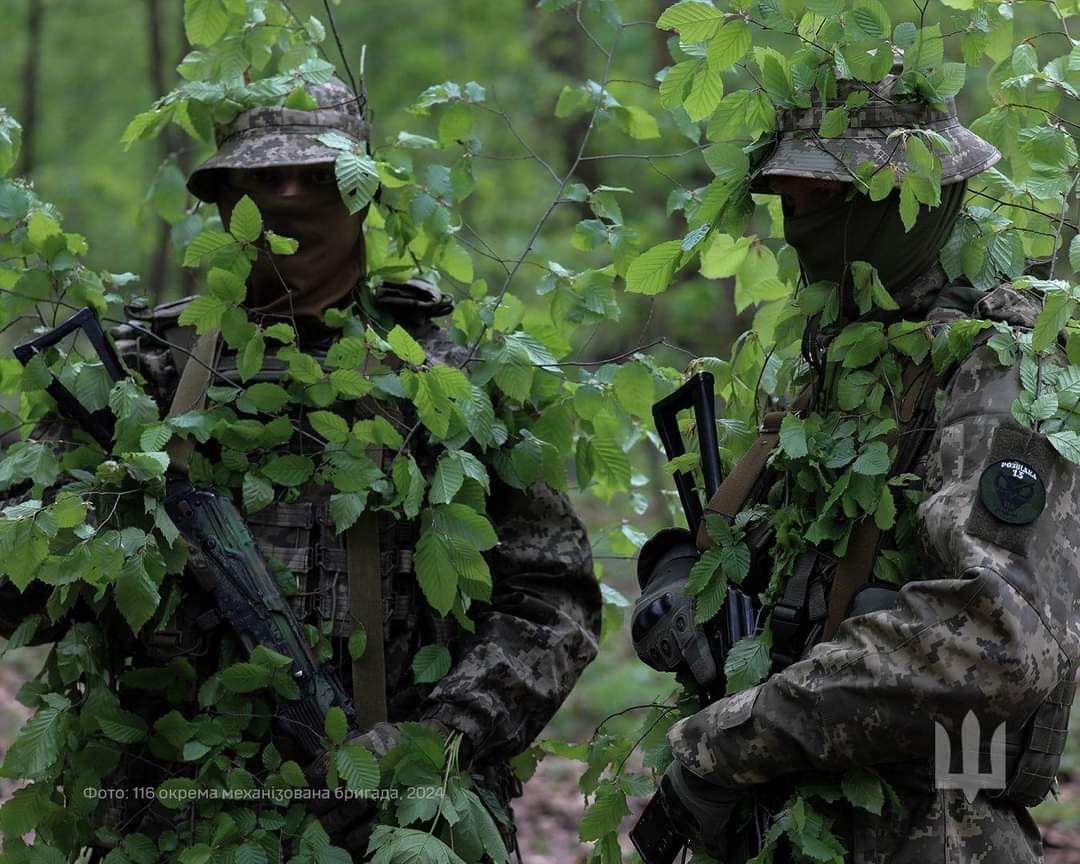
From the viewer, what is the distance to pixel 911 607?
2.38 m

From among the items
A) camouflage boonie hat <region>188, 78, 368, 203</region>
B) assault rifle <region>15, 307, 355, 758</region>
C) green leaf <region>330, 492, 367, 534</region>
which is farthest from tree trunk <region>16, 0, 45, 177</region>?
green leaf <region>330, 492, 367, 534</region>

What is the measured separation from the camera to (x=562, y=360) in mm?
3713

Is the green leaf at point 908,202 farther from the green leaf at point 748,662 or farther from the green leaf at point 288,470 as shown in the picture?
the green leaf at point 288,470

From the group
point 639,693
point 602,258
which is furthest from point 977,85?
point 639,693

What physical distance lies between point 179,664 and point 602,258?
33.4ft

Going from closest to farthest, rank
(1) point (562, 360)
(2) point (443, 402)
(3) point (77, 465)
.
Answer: (2) point (443, 402) < (3) point (77, 465) < (1) point (562, 360)

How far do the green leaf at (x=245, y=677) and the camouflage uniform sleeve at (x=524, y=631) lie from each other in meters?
0.46

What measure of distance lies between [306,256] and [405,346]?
74cm

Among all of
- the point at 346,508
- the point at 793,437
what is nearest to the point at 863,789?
the point at 793,437

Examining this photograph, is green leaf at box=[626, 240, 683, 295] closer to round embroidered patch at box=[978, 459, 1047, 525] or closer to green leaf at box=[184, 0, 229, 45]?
round embroidered patch at box=[978, 459, 1047, 525]

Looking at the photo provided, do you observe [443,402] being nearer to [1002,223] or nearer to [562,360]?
[562,360]

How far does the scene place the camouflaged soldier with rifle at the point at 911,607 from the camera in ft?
7.61

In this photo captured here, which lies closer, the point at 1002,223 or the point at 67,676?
the point at 1002,223

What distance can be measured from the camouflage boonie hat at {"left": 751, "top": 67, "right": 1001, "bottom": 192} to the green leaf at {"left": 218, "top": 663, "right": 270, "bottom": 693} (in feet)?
5.93
